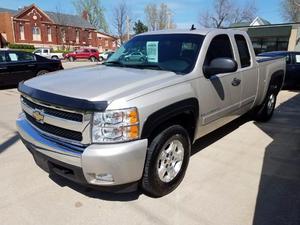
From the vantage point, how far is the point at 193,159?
4.48 meters

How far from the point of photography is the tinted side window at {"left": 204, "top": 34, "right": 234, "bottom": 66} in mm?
4084

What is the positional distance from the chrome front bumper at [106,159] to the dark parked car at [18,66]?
9.63 metres

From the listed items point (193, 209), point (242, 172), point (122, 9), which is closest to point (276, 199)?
point (242, 172)

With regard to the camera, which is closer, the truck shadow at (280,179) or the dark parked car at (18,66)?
the truck shadow at (280,179)

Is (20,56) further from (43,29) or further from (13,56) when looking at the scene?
(43,29)

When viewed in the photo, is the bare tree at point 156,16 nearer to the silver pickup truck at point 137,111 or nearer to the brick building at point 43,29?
the brick building at point 43,29

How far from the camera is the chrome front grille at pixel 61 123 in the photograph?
9.14 ft

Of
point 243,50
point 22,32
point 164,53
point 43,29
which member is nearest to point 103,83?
point 164,53

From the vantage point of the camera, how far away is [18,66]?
38.3 feet

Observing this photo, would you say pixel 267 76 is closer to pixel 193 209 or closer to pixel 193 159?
pixel 193 159

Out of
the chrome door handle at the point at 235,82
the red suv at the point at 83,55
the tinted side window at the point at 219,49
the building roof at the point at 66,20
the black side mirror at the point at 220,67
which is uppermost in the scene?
the building roof at the point at 66,20

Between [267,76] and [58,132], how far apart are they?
4457 mm

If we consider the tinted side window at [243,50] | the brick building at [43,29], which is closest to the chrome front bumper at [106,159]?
the tinted side window at [243,50]

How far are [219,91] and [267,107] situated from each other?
9.59ft
